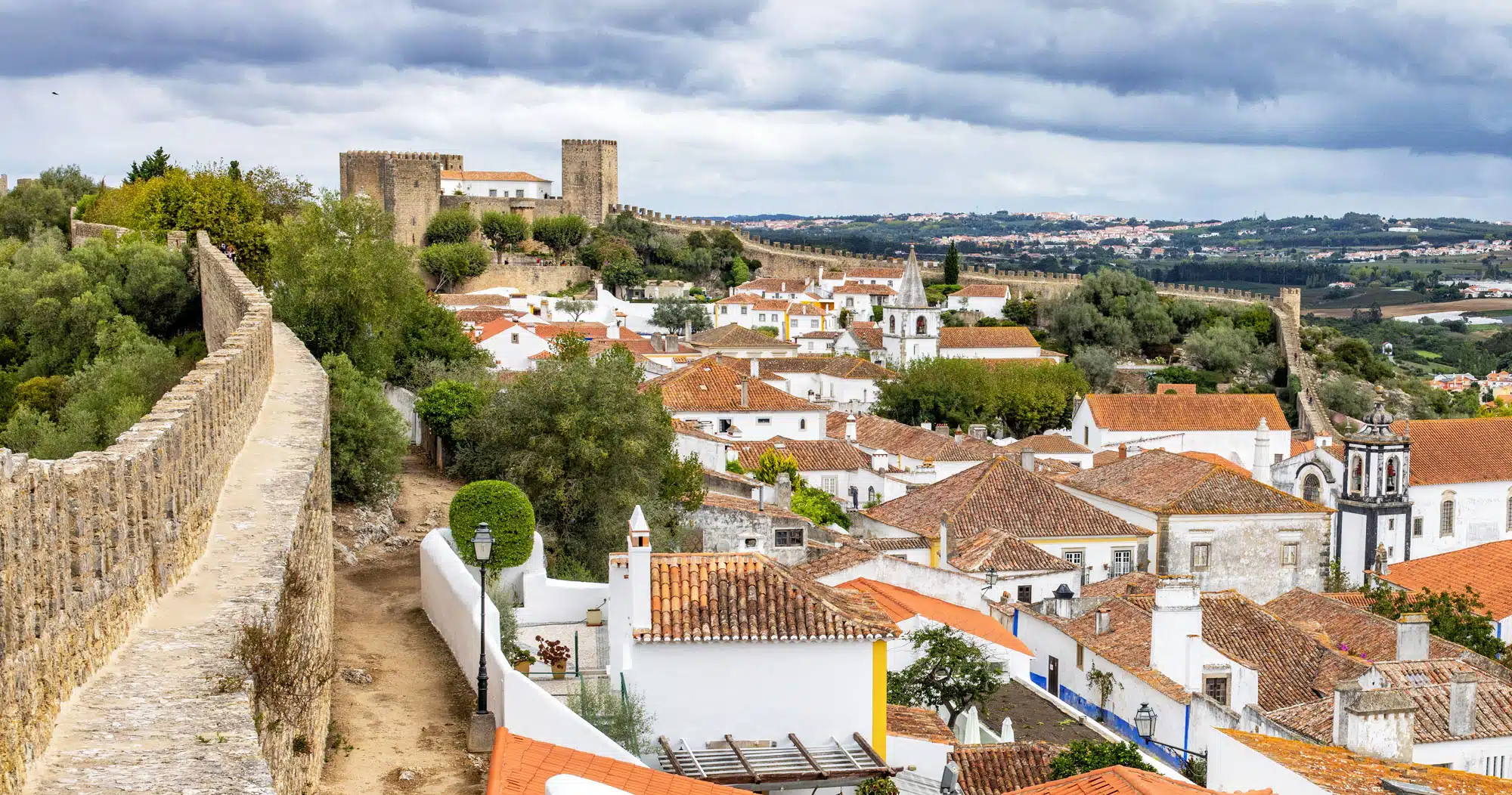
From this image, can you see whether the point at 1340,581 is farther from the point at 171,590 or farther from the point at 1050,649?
the point at 171,590

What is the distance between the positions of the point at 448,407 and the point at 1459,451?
2719 cm

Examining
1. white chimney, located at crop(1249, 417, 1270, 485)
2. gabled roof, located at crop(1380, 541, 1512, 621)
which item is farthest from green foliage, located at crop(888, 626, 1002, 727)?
white chimney, located at crop(1249, 417, 1270, 485)

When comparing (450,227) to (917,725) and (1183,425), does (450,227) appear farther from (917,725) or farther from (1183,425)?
(917,725)

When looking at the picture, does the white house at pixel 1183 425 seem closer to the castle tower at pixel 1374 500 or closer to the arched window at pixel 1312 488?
the arched window at pixel 1312 488

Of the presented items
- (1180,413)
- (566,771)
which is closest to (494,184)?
(1180,413)

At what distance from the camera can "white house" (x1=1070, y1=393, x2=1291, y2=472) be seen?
43219mm

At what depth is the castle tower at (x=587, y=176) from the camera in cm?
7994

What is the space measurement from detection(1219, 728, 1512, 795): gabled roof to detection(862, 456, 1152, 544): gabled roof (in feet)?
40.9

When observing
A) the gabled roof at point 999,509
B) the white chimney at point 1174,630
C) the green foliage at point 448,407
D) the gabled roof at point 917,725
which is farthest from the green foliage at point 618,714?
the gabled roof at point 999,509

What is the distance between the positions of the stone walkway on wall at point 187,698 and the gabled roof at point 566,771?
1823 mm

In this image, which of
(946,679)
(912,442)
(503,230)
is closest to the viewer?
(946,679)

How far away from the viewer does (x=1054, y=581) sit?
915 inches

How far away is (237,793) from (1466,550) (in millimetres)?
30216

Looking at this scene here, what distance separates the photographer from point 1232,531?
28.0 metres
